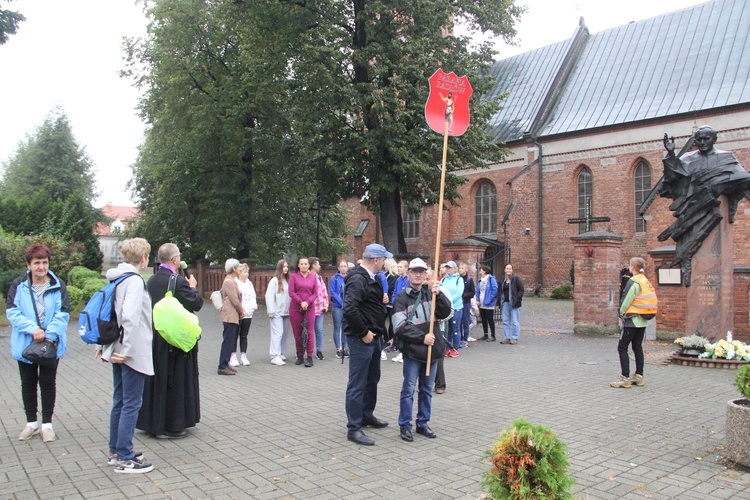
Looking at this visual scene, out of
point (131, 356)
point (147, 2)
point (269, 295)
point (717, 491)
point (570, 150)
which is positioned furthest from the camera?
point (570, 150)

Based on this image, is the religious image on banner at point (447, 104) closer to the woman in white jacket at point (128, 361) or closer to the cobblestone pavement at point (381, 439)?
the cobblestone pavement at point (381, 439)

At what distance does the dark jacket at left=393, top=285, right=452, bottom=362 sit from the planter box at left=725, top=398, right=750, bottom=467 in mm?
2594

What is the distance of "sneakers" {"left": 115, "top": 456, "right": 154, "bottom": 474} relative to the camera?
16.2 ft

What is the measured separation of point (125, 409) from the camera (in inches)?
199

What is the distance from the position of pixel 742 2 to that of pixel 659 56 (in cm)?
394

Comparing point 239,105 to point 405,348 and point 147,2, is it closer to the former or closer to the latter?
point 147,2

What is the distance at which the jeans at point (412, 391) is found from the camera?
5.98 metres

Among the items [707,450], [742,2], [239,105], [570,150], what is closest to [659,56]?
[742,2]

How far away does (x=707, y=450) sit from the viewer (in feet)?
18.3

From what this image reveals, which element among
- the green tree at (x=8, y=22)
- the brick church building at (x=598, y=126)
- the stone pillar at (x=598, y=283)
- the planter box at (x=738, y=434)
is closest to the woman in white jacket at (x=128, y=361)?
the planter box at (x=738, y=434)

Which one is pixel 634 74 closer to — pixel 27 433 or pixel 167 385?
pixel 167 385

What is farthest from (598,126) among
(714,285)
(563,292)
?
(714,285)

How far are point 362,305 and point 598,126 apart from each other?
25.1 m

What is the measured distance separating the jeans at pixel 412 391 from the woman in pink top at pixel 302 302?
4.71 meters
